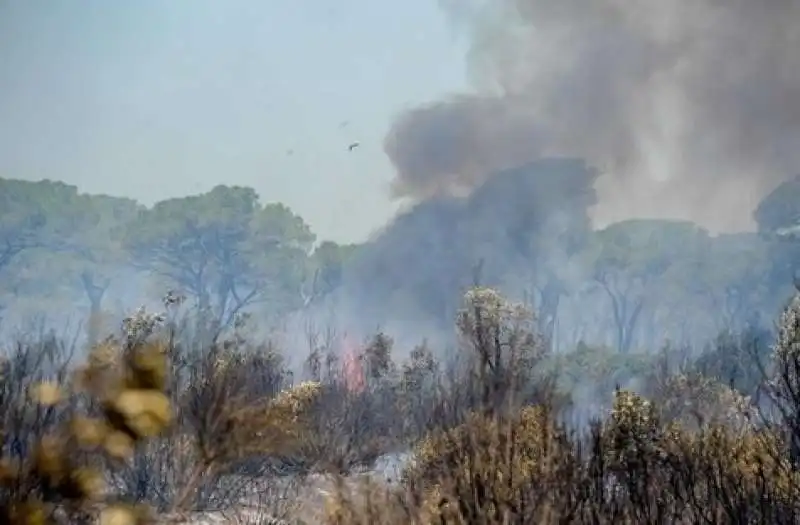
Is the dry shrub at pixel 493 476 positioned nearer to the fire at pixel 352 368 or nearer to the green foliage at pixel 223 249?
the fire at pixel 352 368

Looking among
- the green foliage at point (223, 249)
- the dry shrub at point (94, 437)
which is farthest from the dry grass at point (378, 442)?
the green foliage at point (223, 249)

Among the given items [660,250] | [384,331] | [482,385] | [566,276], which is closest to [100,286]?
[384,331]

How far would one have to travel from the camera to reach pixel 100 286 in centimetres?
1698

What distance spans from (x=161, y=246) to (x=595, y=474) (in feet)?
48.1

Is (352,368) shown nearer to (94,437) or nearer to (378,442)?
(378,442)

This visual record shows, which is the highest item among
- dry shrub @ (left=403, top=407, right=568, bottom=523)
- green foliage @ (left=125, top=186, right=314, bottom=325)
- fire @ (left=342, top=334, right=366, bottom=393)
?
green foliage @ (left=125, top=186, right=314, bottom=325)

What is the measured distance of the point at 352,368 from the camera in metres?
13.3

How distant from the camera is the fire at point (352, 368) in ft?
41.0

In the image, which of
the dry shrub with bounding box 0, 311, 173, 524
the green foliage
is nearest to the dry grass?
the dry shrub with bounding box 0, 311, 173, 524

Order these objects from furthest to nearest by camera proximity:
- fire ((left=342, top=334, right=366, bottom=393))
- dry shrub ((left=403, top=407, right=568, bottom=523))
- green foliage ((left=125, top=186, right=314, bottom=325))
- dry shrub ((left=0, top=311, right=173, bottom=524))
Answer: green foliage ((left=125, top=186, right=314, bottom=325)) → fire ((left=342, top=334, right=366, bottom=393)) → dry shrub ((left=403, top=407, right=568, bottom=523)) → dry shrub ((left=0, top=311, right=173, bottom=524))

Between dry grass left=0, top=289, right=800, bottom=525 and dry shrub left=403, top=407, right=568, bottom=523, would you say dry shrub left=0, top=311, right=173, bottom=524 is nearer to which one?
dry grass left=0, top=289, right=800, bottom=525

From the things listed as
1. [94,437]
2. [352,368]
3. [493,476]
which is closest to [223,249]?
[352,368]

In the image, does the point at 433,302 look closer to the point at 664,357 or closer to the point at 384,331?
the point at 384,331

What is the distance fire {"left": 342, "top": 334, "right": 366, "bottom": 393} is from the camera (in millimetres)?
12492
